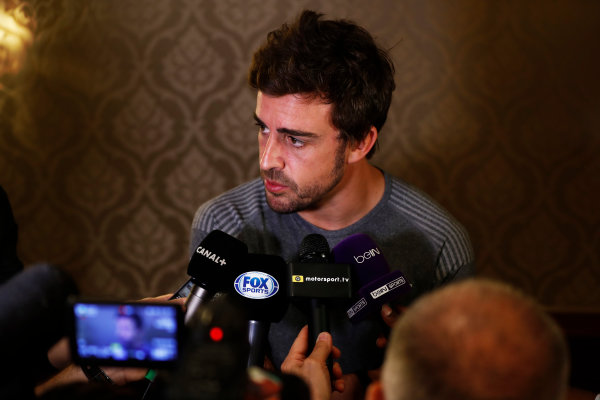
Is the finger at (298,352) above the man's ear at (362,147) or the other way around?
the other way around

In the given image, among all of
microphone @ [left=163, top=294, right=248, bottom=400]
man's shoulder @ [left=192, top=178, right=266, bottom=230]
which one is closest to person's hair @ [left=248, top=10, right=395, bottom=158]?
man's shoulder @ [left=192, top=178, right=266, bottom=230]

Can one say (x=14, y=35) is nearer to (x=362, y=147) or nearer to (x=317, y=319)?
(x=362, y=147)

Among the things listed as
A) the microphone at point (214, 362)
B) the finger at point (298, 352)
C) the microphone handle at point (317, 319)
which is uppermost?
the microphone at point (214, 362)

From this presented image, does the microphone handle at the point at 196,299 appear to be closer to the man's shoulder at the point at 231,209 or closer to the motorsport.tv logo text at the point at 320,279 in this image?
the motorsport.tv logo text at the point at 320,279

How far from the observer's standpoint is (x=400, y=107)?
2674mm

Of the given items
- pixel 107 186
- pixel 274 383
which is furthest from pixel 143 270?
pixel 274 383

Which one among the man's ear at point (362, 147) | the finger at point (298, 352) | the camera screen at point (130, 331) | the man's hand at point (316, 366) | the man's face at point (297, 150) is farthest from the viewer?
the man's ear at point (362, 147)

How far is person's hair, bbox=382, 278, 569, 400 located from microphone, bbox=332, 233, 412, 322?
1.62 feet

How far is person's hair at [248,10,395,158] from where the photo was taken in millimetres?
1472

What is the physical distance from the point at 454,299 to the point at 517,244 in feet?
8.20

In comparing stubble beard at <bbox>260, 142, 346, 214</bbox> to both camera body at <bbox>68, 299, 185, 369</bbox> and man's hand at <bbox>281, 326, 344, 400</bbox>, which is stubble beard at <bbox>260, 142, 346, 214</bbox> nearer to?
man's hand at <bbox>281, 326, 344, 400</bbox>

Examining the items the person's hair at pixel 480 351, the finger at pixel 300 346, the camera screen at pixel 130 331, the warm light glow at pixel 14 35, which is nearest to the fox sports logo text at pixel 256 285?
the finger at pixel 300 346

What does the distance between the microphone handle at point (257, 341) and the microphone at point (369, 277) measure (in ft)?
0.62

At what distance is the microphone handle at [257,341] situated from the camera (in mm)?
954
